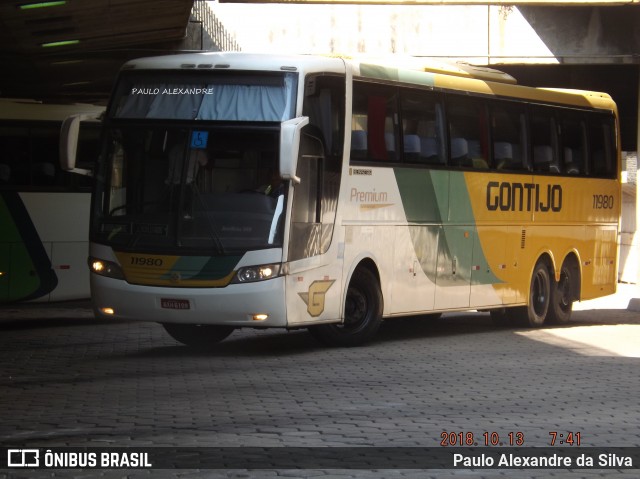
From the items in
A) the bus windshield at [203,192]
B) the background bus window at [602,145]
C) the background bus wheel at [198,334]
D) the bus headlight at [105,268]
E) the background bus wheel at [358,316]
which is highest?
the background bus window at [602,145]

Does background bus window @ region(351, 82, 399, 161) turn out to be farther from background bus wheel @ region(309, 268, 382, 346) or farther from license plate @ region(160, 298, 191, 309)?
license plate @ region(160, 298, 191, 309)

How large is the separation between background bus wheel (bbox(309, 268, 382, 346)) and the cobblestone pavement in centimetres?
22

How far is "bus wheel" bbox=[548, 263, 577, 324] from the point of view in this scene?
22234mm

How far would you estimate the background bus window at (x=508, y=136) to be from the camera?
66.2ft

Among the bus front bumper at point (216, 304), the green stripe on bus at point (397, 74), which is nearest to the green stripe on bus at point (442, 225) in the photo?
the green stripe on bus at point (397, 74)

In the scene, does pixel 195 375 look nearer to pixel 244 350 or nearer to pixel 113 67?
pixel 244 350

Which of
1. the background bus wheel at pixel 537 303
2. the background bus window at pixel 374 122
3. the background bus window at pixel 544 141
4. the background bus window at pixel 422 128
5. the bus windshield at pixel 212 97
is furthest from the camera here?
the background bus wheel at pixel 537 303

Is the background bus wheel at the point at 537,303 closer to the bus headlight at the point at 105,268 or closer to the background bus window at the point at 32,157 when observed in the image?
the background bus window at the point at 32,157

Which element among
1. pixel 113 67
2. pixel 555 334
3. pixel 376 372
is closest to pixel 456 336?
pixel 555 334

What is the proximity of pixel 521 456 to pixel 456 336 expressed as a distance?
34.7 feet

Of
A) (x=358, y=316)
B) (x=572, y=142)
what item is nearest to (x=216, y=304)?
(x=358, y=316)

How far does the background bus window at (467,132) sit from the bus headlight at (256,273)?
175 inches

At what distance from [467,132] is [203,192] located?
17.1ft

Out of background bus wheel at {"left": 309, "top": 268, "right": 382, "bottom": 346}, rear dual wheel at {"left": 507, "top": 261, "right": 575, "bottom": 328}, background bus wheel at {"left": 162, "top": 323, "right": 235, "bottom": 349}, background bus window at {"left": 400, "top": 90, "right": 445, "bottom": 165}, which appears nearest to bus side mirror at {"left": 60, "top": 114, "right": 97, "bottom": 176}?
background bus wheel at {"left": 162, "top": 323, "right": 235, "bottom": 349}
